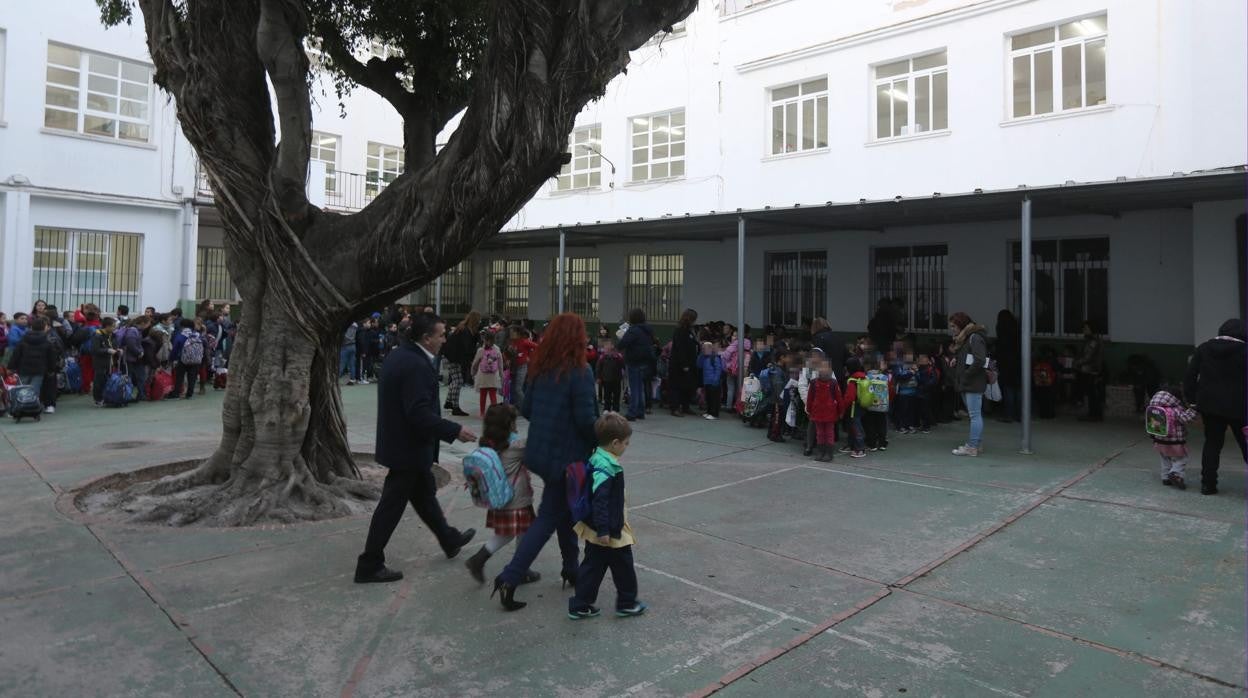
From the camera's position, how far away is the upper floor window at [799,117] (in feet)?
51.0

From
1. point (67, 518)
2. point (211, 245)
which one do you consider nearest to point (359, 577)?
point (67, 518)

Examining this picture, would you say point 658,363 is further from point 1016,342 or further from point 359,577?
point 359,577

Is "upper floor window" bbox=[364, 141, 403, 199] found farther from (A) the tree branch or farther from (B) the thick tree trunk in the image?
(B) the thick tree trunk

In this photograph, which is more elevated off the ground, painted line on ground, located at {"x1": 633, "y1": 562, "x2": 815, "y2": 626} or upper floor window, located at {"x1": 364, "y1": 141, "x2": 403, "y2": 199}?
upper floor window, located at {"x1": 364, "y1": 141, "x2": 403, "y2": 199}

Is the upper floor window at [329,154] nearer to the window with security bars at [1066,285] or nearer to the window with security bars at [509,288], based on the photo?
the window with security bars at [509,288]

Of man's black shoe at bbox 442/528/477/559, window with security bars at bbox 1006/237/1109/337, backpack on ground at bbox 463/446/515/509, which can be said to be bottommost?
man's black shoe at bbox 442/528/477/559

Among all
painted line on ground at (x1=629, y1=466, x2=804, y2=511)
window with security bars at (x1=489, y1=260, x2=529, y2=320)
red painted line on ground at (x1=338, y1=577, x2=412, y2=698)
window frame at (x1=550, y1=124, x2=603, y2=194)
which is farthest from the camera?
window with security bars at (x1=489, y1=260, x2=529, y2=320)

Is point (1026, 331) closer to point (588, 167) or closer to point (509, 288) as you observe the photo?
point (588, 167)

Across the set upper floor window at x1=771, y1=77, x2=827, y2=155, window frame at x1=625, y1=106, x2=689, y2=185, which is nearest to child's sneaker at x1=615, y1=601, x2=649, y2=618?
upper floor window at x1=771, y1=77, x2=827, y2=155

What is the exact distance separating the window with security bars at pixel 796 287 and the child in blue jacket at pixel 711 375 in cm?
444

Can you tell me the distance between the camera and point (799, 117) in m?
15.9

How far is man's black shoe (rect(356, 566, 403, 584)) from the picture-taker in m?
4.71

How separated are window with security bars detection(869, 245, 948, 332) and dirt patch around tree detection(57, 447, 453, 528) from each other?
10.5 metres

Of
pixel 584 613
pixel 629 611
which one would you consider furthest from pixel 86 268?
pixel 629 611
